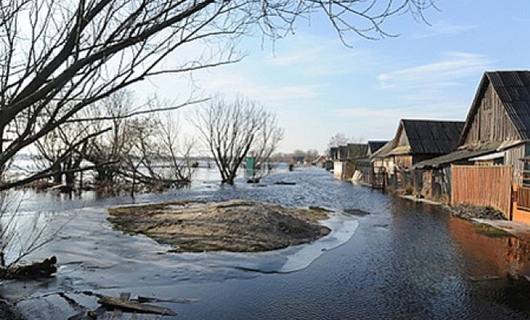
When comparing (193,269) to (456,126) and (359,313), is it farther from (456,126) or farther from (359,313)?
(456,126)

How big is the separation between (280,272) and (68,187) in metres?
27.1

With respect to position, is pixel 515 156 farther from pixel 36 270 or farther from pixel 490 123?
pixel 36 270

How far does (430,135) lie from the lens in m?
36.6

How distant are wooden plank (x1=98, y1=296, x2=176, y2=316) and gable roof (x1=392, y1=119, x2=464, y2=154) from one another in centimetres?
3053

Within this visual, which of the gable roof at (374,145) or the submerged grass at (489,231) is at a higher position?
the gable roof at (374,145)

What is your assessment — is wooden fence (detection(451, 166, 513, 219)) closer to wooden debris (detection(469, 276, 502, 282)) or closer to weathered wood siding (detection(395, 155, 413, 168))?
wooden debris (detection(469, 276, 502, 282))

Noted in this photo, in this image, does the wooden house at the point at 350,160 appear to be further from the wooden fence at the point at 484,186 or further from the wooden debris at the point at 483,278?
the wooden debris at the point at 483,278

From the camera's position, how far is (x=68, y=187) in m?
32.7

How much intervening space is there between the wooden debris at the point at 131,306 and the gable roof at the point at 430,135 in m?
30.5

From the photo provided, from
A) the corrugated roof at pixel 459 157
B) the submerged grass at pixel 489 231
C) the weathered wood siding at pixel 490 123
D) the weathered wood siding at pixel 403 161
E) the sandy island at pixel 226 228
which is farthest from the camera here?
the weathered wood siding at pixel 403 161

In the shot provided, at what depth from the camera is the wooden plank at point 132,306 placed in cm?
700

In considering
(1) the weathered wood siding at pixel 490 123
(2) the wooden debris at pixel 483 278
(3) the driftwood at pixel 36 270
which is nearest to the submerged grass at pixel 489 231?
(2) the wooden debris at pixel 483 278

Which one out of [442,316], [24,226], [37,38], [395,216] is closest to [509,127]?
[395,216]

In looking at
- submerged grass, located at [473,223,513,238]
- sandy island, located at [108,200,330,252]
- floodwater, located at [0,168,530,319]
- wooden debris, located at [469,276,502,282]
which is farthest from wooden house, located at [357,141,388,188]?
wooden debris, located at [469,276,502,282]
